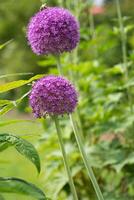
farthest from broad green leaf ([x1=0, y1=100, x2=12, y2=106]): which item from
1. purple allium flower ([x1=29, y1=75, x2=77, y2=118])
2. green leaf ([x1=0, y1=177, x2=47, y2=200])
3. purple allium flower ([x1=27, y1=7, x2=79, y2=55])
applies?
purple allium flower ([x1=27, y1=7, x2=79, y2=55])

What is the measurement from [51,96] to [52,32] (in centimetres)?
43

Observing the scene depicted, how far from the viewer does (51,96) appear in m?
2.31

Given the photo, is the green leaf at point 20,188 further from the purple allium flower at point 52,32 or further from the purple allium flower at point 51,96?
the purple allium flower at point 52,32

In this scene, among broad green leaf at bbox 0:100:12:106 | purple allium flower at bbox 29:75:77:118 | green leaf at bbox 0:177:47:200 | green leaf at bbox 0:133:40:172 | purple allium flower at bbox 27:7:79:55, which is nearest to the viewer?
green leaf at bbox 0:177:47:200

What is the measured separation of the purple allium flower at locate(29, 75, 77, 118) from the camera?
2299 millimetres

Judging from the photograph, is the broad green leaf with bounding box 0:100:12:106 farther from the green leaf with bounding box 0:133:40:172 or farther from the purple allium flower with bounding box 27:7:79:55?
the purple allium flower with bounding box 27:7:79:55

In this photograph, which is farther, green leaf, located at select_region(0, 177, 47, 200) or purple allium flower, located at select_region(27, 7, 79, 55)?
purple allium flower, located at select_region(27, 7, 79, 55)

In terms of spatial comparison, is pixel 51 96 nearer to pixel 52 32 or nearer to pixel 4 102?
pixel 4 102

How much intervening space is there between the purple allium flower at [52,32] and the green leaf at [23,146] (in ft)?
2.35

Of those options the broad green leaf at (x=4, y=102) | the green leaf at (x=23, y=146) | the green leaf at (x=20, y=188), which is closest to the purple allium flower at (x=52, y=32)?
the broad green leaf at (x=4, y=102)

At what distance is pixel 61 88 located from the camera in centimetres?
233

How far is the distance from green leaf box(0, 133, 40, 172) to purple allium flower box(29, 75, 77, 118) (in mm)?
287

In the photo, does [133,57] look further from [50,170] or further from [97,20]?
[97,20]

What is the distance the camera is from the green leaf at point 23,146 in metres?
1.99
